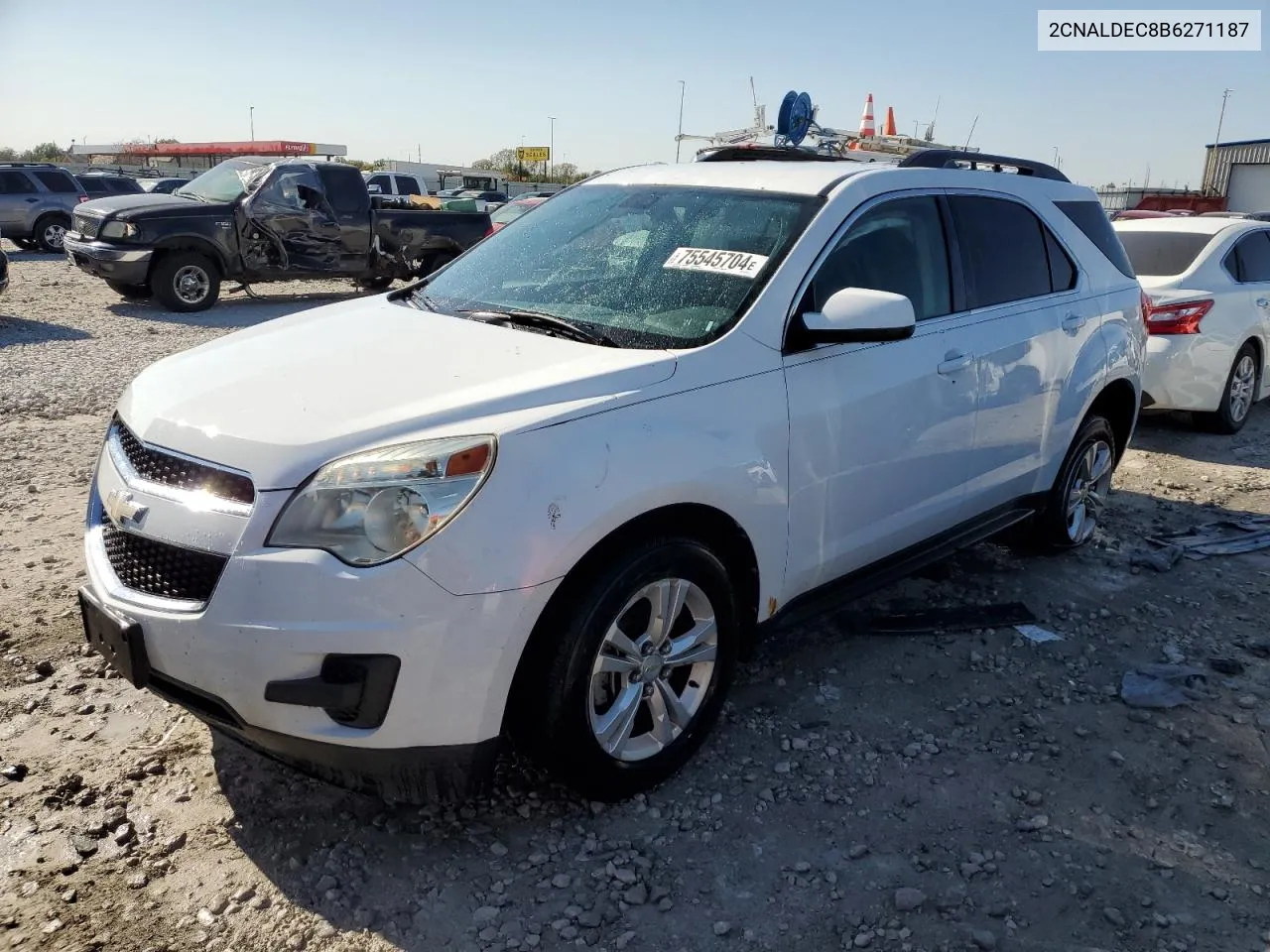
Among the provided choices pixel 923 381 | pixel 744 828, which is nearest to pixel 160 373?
pixel 744 828

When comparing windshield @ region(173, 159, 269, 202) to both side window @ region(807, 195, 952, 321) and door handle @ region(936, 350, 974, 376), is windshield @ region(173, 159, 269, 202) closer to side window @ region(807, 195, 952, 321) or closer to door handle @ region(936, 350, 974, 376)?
side window @ region(807, 195, 952, 321)

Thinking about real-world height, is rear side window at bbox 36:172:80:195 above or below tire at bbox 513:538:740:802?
above

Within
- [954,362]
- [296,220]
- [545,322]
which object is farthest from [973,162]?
[296,220]

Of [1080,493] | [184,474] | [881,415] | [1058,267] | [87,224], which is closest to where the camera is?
[184,474]

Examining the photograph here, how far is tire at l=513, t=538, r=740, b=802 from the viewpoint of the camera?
2707mm

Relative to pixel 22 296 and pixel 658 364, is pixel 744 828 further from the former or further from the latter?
pixel 22 296

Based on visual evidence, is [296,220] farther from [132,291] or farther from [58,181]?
[58,181]

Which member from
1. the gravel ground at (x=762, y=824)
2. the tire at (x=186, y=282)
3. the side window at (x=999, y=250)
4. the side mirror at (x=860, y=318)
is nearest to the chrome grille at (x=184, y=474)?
the gravel ground at (x=762, y=824)

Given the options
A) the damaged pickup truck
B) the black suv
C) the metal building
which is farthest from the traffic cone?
the metal building

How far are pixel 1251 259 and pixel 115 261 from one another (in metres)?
12.4

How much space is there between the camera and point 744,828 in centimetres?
299

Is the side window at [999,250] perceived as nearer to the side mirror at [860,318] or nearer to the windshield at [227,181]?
the side mirror at [860,318]

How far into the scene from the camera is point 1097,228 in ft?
16.9

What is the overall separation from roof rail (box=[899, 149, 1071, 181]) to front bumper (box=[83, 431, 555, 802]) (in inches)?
109
